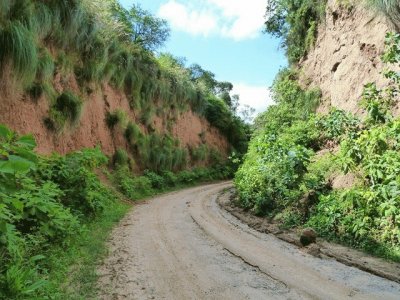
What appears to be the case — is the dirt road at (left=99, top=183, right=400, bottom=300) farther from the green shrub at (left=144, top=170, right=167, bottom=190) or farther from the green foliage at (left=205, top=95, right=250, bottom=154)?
the green foliage at (left=205, top=95, right=250, bottom=154)

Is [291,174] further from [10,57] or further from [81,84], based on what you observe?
[81,84]

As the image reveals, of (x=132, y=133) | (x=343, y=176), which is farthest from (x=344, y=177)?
(x=132, y=133)

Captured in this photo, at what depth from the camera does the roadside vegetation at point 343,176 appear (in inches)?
295

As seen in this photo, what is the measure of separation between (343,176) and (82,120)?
9.71m

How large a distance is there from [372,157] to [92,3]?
32.3 ft

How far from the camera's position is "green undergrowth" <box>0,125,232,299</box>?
2840 millimetres

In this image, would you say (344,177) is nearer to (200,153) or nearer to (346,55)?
(346,55)

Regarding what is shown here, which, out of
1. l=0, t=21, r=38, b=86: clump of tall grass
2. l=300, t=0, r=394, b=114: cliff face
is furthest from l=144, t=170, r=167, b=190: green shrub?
l=0, t=21, r=38, b=86: clump of tall grass

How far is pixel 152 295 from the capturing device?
4559 mm

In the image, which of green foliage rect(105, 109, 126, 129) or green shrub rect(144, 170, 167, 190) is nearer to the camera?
green foliage rect(105, 109, 126, 129)

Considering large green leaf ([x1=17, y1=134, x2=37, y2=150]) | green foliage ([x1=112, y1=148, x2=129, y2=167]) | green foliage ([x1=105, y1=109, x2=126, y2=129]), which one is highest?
green foliage ([x1=105, y1=109, x2=126, y2=129])

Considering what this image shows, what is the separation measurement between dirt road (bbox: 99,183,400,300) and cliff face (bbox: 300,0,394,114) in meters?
6.63

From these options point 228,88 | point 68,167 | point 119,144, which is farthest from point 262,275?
point 228,88

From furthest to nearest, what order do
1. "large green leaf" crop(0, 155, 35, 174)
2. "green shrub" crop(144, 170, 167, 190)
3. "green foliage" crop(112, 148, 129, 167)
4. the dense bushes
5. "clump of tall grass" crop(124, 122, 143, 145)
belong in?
1. "green shrub" crop(144, 170, 167, 190)
2. "clump of tall grass" crop(124, 122, 143, 145)
3. "green foliage" crop(112, 148, 129, 167)
4. the dense bushes
5. "large green leaf" crop(0, 155, 35, 174)
